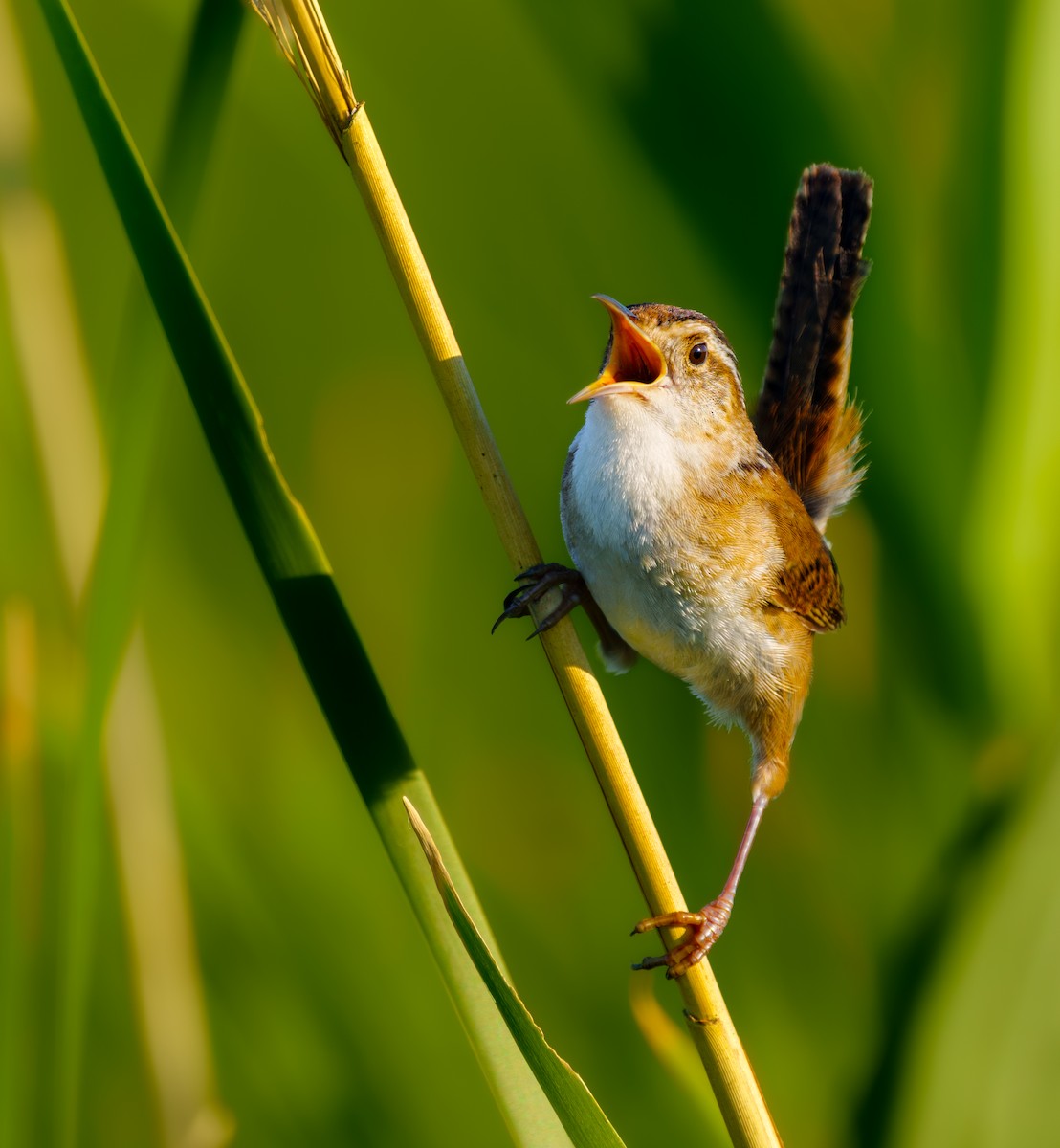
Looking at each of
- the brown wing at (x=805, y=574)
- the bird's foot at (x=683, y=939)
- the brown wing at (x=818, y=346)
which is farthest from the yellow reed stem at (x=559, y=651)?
the brown wing at (x=818, y=346)

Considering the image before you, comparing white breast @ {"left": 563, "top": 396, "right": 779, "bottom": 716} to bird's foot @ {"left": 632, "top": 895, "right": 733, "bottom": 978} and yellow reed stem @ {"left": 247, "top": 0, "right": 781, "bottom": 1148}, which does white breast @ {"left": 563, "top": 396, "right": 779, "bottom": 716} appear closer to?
yellow reed stem @ {"left": 247, "top": 0, "right": 781, "bottom": 1148}

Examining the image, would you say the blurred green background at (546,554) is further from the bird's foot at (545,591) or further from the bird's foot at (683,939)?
the bird's foot at (545,591)

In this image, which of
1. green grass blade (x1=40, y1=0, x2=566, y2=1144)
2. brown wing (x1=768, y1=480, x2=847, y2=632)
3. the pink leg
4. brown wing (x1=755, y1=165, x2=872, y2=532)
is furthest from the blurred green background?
green grass blade (x1=40, y1=0, x2=566, y2=1144)

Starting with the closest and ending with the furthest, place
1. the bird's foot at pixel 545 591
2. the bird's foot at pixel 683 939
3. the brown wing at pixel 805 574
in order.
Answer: the bird's foot at pixel 683 939, the bird's foot at pixel 545 591, the brown wing at pixel 805 574

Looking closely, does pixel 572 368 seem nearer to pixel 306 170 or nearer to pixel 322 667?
pixel 306 170

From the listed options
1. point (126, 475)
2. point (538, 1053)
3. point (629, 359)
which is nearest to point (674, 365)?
point (629, 359)

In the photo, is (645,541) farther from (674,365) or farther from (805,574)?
(805,574)
